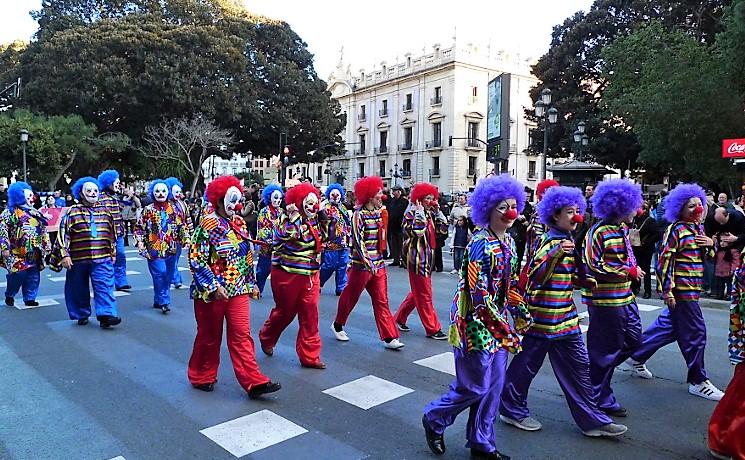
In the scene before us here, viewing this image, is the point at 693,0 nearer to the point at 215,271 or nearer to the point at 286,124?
the point at 286,124

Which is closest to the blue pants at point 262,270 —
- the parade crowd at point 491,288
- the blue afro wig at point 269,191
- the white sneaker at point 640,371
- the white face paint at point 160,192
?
the blue afro wig at point 269,191

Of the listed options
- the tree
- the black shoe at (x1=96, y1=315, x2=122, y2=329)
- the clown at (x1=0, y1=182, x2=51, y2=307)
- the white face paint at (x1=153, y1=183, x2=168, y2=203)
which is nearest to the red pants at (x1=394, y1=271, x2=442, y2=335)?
the black shoe at (x1=96, y1=315, x2=122, y2=329)

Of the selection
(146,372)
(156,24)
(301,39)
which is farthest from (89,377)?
(301,39)

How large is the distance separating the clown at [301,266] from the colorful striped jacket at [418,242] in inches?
53.6

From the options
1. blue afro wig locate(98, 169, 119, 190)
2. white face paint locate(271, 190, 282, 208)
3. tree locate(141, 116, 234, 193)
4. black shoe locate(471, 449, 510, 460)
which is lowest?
black shoe locate(471, 449, 510, 460)

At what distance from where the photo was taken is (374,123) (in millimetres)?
72188

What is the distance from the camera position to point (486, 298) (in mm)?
3791

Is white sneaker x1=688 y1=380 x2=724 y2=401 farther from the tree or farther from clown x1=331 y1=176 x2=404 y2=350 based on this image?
the tree

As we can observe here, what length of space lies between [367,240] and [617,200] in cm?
287

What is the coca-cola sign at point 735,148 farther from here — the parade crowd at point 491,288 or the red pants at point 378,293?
Result: the red pants at point 378,293

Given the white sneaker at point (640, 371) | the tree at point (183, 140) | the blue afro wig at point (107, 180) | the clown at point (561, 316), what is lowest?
the white sneaker at point (640, 371)

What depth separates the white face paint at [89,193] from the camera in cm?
764

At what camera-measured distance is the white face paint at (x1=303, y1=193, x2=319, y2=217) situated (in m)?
5.92

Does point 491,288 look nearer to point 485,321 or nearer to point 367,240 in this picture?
point 485,321
